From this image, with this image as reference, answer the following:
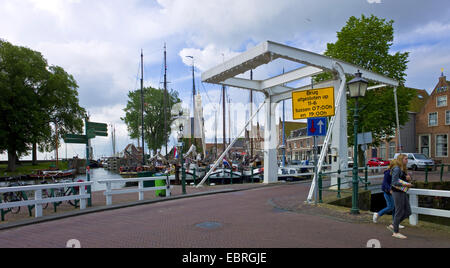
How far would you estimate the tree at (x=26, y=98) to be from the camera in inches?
1341

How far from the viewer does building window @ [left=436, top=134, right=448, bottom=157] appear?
33181 millimetres

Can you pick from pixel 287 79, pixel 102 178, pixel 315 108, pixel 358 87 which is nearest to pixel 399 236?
pixel 358 87

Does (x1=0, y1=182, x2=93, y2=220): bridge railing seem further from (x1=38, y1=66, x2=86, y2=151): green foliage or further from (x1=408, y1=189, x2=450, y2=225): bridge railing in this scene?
(x1=38, y1=66, x2=86, y2=151): green foliage

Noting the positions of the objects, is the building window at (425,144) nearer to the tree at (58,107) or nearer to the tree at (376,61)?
the tree at (376,61)

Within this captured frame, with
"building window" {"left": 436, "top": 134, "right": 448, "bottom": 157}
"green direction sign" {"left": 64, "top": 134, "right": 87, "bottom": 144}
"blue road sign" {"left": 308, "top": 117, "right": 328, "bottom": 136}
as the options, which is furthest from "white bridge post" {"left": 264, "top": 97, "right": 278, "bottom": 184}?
"building window" {"left": 436, "top": 134, "right": 448, "bottom": 157}

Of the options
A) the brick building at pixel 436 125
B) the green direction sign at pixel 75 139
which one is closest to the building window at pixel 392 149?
the brick building at pixel 436 125

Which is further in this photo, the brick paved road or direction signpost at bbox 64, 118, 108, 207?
direction signpost at bbox 64, 118, 108, 207

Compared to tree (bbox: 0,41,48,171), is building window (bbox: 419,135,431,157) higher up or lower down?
lower down

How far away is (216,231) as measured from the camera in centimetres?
670

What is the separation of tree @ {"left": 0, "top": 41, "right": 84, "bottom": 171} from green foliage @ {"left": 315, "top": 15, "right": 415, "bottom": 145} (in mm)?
34127

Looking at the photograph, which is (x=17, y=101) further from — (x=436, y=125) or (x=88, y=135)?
(x=436, y=125)

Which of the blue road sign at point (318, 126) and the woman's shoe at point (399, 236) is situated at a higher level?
the blue road sign at point (318, 126)

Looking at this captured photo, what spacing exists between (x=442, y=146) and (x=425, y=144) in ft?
8.44
